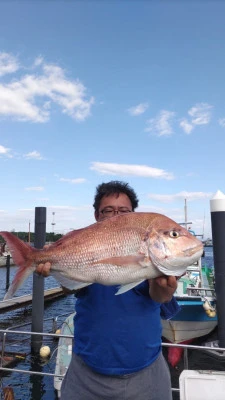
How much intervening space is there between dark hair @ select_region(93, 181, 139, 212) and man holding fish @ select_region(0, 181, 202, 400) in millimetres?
539

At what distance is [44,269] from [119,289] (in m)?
0.66

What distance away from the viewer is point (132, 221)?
2.59 metres

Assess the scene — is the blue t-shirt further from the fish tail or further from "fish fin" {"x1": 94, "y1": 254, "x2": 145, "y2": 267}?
the fish tail

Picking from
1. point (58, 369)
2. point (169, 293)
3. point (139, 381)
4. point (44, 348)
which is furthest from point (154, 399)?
point (44, 348)

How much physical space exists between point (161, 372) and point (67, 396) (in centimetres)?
80

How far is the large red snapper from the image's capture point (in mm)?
2412

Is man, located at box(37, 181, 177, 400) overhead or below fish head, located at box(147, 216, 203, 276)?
below

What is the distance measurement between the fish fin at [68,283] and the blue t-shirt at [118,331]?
0.25 meters

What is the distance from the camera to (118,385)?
8.32 ft

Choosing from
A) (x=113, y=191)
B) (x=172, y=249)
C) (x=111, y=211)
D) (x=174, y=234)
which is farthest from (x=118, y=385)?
(x=113, y=191)

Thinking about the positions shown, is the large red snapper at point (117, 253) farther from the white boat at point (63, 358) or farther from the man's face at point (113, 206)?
the white boat at point (63, 358)

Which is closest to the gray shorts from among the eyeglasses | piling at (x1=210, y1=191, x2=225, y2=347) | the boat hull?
the eyeglasses

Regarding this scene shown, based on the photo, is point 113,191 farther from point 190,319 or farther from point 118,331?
point 190,319

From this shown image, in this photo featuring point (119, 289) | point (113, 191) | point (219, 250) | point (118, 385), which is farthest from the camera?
point (219, 250)
